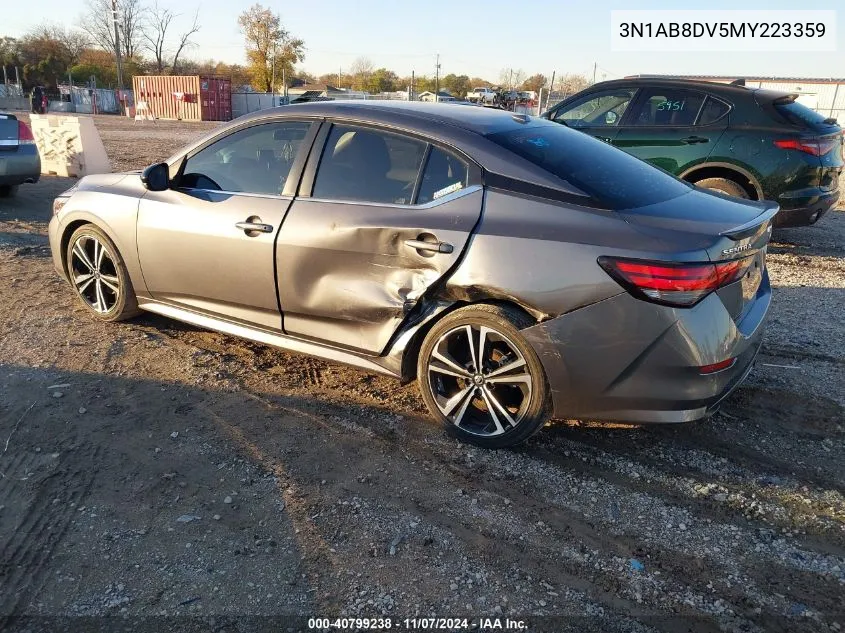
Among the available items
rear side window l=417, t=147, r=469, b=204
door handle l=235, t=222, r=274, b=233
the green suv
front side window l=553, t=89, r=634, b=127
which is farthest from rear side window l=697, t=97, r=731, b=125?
door handle l=235, t=222, r=274, b=233

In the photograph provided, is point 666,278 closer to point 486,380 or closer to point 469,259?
point 469,259

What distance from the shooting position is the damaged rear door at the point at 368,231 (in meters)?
3.16

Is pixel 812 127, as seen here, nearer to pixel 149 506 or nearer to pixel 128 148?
pixel 149 506

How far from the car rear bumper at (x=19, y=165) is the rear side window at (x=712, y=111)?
29.1 ft

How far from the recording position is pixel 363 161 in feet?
11.5

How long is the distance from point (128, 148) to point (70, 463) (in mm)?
16949

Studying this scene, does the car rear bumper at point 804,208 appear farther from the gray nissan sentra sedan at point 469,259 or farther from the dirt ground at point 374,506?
the gray nissan sentra sedan at point 469,259

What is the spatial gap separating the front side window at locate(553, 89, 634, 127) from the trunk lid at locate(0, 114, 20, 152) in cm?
739

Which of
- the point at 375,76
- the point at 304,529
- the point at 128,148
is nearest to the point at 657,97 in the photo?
the point at 304,529

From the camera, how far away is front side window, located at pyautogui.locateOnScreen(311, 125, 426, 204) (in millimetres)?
3354

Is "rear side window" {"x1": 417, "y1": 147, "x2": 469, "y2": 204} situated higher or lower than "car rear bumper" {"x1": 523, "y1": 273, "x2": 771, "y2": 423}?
higher

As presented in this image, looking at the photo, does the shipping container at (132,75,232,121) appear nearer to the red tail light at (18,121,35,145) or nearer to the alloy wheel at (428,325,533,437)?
the red tail light at (18,121,35,145)

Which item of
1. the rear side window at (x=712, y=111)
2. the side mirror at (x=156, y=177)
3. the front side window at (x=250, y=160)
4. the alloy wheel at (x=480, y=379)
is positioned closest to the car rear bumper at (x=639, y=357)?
the alloy wheel at (x=480, y=379)

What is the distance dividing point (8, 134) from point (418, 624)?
30.7 feet
